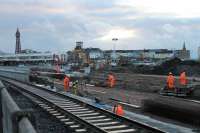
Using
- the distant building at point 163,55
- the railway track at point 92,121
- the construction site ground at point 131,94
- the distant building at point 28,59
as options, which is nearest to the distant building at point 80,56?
the distant building at point 28,59

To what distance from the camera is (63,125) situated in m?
16.4

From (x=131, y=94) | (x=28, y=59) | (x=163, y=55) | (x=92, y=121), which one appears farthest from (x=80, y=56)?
(x=92, y=121)

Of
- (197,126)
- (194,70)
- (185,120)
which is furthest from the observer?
(194,70)

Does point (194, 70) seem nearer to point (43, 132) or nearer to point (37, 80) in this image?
point (37, 80)

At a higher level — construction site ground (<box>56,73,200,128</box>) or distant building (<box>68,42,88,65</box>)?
distant building (<box>68,42,88,65</box>)

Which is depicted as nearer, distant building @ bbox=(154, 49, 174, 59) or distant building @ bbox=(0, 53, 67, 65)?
distant building @ bbox=(154, 49, 174, 59)

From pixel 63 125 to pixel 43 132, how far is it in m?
1.54

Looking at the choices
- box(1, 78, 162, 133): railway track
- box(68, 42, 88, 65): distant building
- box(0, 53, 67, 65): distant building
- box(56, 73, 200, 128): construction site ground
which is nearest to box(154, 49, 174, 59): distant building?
box(68, 42, 88, 65): distant building

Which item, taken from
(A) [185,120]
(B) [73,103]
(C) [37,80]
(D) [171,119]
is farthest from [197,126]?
(C) [37,80]

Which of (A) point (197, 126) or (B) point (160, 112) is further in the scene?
(B) point (160, 112)

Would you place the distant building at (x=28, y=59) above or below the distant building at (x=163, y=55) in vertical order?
below

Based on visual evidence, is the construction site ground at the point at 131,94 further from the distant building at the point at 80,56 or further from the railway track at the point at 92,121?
the distant building at the point at 80,56

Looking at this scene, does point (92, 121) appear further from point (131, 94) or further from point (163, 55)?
point (163, 55)

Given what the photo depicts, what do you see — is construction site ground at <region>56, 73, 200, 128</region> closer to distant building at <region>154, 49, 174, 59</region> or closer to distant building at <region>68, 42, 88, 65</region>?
distant building at <region>68, 42, 88, 65</region>
